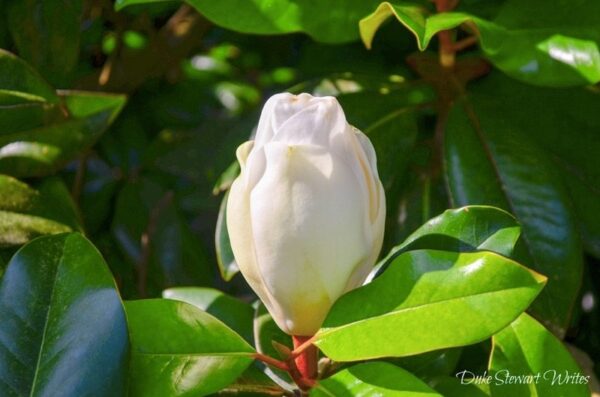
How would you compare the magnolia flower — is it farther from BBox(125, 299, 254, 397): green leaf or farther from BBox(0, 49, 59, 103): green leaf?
BBox(0, 49, 59, 103): green leaf

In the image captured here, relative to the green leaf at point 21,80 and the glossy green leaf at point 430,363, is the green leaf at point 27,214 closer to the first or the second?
the green leaf at point 21,80

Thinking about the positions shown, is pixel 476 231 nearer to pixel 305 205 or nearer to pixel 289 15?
pixel 305 205

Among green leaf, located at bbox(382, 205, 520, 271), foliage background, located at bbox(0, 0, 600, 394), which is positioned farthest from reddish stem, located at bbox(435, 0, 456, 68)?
green leaf, located at bbox(382, 205, 520, 271)

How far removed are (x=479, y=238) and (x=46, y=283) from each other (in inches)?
12.9

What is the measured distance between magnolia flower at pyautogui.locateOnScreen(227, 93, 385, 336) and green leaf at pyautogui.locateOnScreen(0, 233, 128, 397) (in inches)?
4.2

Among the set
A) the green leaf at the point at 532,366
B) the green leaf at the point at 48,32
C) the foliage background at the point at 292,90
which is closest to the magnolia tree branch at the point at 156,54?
the foliage background at the point at 292,90

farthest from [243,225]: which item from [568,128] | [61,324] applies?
[568,128]

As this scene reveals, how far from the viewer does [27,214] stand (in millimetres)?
905

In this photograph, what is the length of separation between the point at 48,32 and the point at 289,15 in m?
0.31

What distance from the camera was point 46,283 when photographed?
2.27ft

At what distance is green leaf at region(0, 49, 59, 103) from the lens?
2.85ft

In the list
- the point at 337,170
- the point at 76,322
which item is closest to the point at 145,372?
the point at 76,322

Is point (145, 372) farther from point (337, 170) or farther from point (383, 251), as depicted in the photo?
point (383, 251)

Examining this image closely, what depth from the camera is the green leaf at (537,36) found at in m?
0.86
